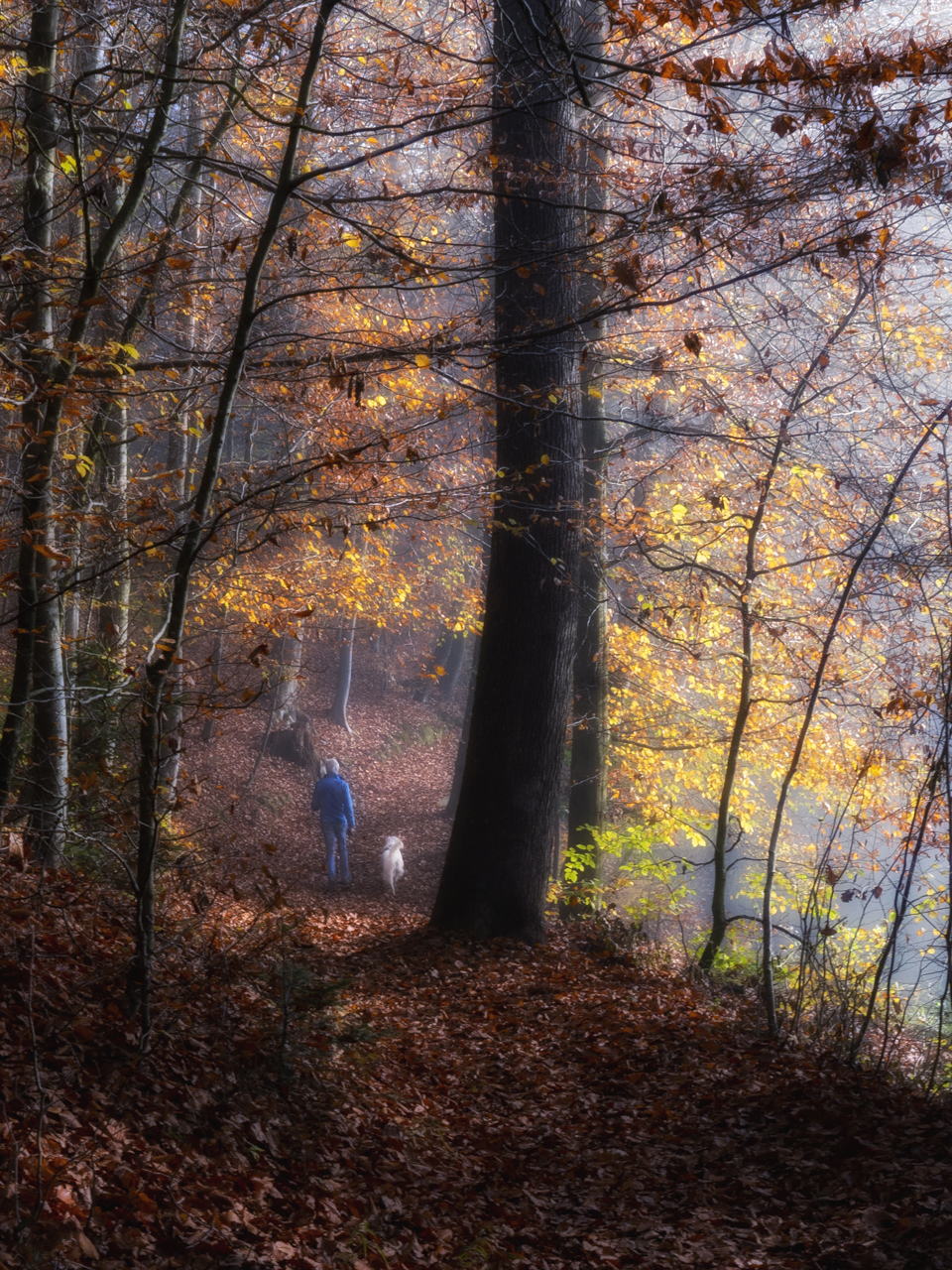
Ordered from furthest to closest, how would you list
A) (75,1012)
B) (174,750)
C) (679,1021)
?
(679,1021) → (75,1012) → (174,750)

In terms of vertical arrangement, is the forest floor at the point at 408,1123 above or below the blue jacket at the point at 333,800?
below

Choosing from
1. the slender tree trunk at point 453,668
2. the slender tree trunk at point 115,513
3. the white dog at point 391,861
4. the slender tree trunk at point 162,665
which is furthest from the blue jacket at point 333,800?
the slender tree trunk at point 453,668

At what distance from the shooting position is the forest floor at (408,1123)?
10.5 ft

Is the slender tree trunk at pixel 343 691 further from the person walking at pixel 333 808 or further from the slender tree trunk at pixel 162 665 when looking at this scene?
the slender tree trunk at pixel 162 665

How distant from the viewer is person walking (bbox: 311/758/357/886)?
503 inches

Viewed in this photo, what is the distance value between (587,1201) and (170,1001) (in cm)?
227

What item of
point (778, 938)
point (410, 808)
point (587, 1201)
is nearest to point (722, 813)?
point (587, 1201)

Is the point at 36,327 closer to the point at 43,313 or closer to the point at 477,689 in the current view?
the point at 43,313

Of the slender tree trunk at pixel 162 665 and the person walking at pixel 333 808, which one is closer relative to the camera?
the slender tree trunk at pixel 162 665

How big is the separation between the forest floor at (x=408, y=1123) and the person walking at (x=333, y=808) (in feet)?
18.3

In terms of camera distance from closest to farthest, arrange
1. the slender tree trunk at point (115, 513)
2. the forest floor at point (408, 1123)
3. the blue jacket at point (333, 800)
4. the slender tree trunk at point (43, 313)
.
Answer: the forest floor at point (408, 1123), the slender tree trunk at point (43, 313), the slender tree trunk at point (115, 513), the blue jacket at point (333, 800)

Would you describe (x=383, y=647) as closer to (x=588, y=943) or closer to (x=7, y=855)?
(x=588, y=943)

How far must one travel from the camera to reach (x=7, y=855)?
18.7 feet

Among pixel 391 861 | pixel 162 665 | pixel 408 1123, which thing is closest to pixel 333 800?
pixel 391 861
